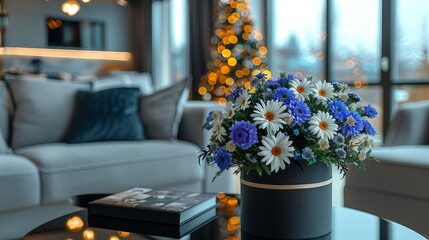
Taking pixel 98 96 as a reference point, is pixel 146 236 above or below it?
below

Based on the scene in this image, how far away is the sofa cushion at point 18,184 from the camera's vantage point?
6.55 ft

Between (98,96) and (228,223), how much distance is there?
1.64 meters

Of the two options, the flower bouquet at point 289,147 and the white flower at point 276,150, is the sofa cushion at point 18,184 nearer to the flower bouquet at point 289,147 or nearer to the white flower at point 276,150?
the flower bouquet at point 289,147

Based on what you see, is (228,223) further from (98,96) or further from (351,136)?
(98,96)

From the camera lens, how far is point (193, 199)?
1442mm

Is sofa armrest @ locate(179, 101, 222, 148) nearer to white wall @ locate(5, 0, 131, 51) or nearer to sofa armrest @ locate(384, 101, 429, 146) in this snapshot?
sofa armrest @ locate(384, 101, 429, 146)

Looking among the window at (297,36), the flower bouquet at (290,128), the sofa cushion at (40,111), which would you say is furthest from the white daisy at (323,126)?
the window at (297,36)

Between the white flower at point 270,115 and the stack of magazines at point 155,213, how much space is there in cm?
40

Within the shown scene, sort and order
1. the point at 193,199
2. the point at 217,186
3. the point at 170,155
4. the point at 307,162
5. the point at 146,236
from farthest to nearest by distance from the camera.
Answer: the point at 217,186, the point at 170,155, the point at 193,199, the point at 146,236, the point at 307,162

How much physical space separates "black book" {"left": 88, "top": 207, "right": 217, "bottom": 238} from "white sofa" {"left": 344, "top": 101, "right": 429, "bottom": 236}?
1.02 metres

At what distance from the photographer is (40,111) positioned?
265cm

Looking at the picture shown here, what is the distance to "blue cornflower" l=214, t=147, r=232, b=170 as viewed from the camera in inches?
42.6

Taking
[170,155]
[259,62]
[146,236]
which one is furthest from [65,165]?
[259,62]

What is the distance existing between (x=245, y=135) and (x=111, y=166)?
1.45m
